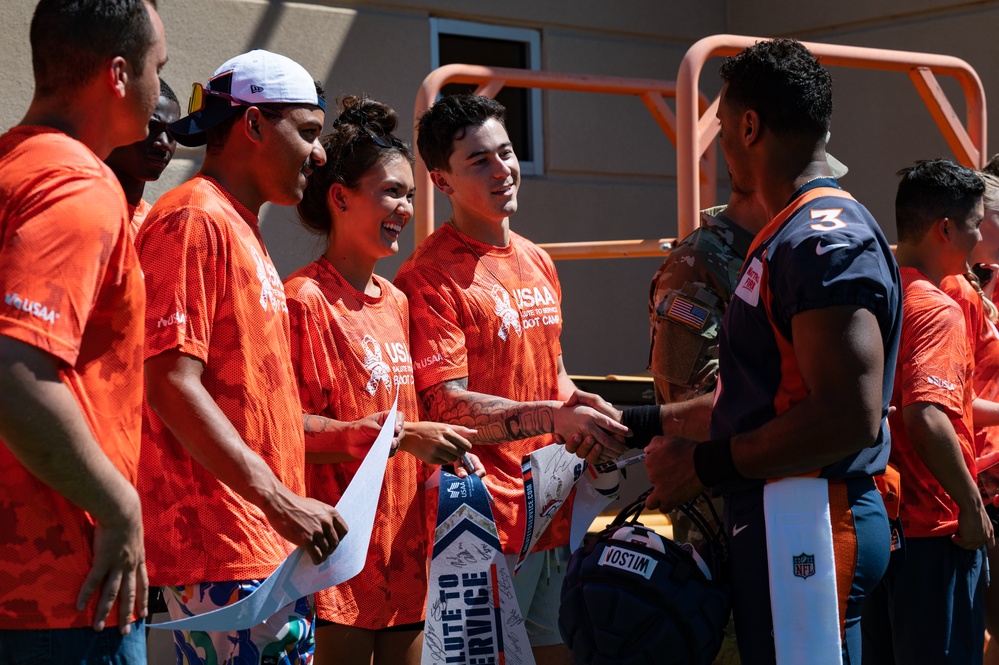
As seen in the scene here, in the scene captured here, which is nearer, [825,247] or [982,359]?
[825,247]

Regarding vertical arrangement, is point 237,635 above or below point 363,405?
below

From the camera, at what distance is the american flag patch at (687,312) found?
3158mm

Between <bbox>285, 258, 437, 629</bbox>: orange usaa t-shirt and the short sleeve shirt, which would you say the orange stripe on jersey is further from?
<bbox>285, 258, 437, 629</bbox>: orange usaa t-shirt

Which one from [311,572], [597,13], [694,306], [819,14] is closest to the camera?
[311,572]

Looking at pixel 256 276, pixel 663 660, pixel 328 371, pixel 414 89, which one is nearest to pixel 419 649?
pixel 328 371

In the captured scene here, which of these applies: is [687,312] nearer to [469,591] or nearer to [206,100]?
[469,591]

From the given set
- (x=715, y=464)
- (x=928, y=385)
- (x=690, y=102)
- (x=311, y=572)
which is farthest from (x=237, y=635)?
(x=690, y=102)

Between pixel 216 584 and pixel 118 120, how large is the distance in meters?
1.01

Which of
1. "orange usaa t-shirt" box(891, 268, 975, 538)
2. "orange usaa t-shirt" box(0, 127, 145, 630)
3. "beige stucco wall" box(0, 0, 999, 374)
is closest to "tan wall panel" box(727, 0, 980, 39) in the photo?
"beige stucco wall" box(0, 0, 999, 374)

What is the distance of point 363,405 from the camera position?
3309mm

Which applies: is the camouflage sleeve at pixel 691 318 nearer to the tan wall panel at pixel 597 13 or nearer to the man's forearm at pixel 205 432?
the man's forearm at pixel 205 432

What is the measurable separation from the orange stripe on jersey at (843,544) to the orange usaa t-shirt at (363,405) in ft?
4.36

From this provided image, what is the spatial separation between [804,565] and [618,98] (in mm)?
5870

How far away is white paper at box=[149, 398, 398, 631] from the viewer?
7.75 feet
